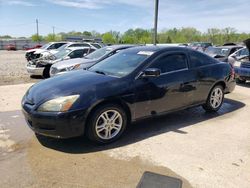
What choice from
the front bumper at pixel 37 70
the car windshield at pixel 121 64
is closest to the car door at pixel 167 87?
the car windshield at pixel 121 64

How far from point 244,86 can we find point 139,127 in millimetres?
6344

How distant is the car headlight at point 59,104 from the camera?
3855 millimetres

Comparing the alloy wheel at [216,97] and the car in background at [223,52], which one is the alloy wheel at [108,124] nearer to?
the alloy wheel at [216,97]

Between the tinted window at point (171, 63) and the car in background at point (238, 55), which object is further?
the car in background at point (238, 55)

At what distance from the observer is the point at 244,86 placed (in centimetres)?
985

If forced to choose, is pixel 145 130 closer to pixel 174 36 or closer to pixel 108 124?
pixel 108 124

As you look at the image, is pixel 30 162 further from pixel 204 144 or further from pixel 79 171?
pixel 204 144

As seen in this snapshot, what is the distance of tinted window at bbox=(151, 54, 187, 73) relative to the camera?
196 inches

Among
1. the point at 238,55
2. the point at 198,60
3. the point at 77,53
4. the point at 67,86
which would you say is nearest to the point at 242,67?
the point at 238,55

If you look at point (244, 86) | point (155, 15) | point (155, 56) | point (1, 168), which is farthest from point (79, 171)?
point (155, 15)

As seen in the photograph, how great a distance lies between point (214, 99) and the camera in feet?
20.0

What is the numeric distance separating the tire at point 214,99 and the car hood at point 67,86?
262 centimetres

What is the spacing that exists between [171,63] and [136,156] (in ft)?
6.97

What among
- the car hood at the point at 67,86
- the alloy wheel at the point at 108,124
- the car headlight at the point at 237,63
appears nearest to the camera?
the car hood at the point at 67,86
